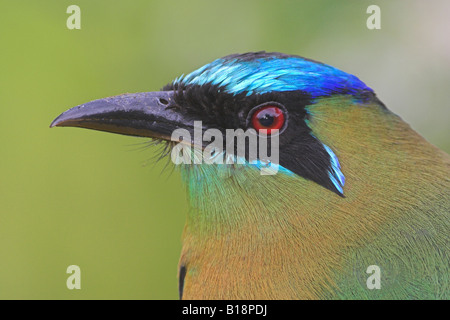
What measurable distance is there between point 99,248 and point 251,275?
327cm

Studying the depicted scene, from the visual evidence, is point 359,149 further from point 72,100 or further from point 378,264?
point 72,100

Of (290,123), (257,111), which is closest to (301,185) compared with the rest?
(290,123)

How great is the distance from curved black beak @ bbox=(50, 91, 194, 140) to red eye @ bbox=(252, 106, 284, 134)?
0.42m

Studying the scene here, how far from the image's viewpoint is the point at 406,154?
4.07 meters

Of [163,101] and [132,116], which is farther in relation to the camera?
[163,101]

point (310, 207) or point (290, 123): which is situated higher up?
point (290, 123)

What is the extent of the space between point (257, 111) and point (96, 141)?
3408mm

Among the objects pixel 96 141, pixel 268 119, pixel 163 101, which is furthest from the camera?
pixel 96 141

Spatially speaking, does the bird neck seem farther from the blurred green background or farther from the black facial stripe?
the blurred green background

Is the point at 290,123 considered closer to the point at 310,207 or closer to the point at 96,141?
the point at 310,207

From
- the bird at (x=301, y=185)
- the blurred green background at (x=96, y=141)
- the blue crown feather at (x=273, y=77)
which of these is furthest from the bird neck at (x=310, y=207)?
the blurred green background at (x=96, y=141)

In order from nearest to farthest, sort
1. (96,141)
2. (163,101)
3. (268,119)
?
(268,119) < (163,101) < (96,141)

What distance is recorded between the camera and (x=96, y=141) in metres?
6.90

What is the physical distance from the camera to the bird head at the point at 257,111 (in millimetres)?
3881
